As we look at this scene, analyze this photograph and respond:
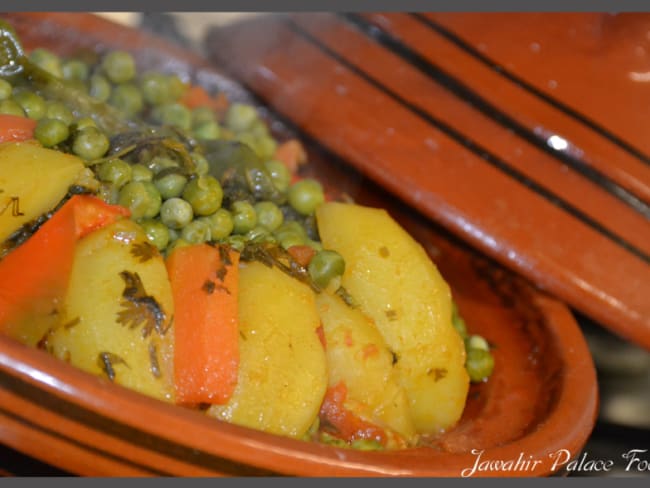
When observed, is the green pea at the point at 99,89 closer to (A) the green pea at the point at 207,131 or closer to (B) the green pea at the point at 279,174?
(A) the green pea at the point at 207,131

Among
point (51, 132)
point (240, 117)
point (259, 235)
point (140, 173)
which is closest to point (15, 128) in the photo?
point (51, 132)

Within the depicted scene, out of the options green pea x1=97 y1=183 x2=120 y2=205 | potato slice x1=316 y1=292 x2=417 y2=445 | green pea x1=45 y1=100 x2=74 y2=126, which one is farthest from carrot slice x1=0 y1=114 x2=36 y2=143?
potato slice x1=316 y1=292 x2=417 y2=445

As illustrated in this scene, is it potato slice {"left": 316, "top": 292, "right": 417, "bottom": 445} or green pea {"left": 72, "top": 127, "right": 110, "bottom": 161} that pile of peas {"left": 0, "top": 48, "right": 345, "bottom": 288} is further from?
potato slice {"left": 316, "top": 292, "right": 417, "bottom": 445}

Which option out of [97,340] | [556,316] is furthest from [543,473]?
[97,340]

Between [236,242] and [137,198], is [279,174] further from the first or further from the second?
[137,198]

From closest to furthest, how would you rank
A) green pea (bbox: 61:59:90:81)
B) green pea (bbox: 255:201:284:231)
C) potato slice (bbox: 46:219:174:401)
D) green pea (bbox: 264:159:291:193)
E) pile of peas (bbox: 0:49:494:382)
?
potato slice (bbox: 46:219:174:401), pile of peas (bbox: 0:49:494:382), green pea (bbox: 255:201:284:231), green pea (bbox: 264:159:291:193), green pea (bbox: 61:59:90:81)

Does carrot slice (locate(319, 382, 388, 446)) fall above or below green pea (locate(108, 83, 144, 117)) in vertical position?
below
